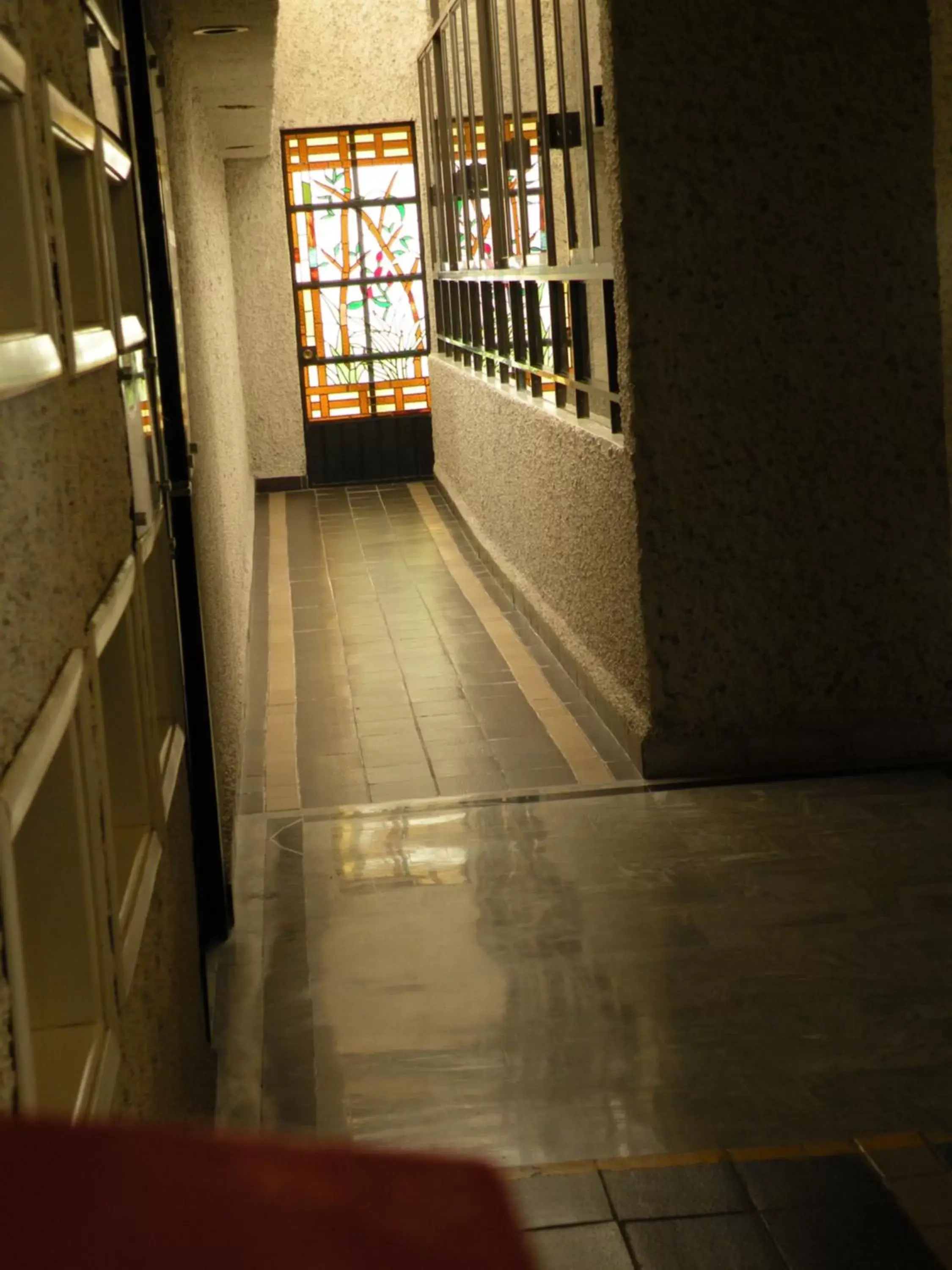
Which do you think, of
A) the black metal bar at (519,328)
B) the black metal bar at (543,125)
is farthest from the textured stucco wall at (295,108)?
the black metal bar at (543,125)

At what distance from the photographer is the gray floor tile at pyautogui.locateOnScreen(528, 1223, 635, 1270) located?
2236 mm

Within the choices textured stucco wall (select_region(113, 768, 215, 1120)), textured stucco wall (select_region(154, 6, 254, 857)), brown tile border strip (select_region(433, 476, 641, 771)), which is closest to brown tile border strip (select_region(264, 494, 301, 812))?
textured stucco wall (select_region(154, 6, 254, 857))

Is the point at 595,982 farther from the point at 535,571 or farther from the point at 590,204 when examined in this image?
the point at 535,571

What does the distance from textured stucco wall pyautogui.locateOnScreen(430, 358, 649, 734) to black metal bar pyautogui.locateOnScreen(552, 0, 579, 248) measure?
0.73 metres

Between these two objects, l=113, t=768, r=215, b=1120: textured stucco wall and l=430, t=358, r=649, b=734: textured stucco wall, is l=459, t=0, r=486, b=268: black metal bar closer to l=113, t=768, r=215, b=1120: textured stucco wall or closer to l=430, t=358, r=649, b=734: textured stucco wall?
l=430, t=358, r=649, b=734: textured stucco wall

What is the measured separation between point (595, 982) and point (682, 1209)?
0.92 meters

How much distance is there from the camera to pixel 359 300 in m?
12.2

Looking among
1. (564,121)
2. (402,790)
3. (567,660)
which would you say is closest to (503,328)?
(567,660)

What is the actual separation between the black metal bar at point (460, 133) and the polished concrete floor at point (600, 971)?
5.36 meters

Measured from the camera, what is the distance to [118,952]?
146 centimetres

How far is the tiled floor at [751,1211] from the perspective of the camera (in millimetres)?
2230

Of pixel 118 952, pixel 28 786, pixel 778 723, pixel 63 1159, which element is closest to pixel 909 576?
pixel 778 723

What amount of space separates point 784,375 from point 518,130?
273cm

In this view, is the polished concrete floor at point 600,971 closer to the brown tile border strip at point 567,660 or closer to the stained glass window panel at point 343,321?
the brown tile border strip at point 567,660
